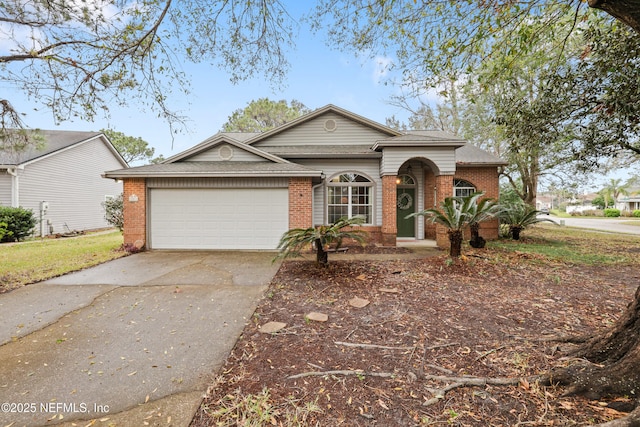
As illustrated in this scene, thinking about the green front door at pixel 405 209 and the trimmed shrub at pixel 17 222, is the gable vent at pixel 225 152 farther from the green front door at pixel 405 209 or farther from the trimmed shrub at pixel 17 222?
the trimmed shrub at pixel 17 222

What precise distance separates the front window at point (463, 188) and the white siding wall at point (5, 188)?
2001 cm

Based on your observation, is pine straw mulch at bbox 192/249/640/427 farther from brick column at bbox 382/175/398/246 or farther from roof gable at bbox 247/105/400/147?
roof gable at bbox 247/105/400/147

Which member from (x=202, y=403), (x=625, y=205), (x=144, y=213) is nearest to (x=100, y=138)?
(x=144, y=213)

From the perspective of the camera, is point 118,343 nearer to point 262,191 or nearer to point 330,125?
point 262,191

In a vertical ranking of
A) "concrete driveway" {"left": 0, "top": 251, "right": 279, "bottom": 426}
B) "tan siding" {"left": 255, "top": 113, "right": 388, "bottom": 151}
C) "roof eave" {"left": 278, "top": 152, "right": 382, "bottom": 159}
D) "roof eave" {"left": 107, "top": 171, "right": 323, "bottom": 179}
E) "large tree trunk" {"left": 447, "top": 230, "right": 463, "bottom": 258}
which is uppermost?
"tan siding" {"left": 255, "top": 113, "right": 388, "bottom": 151}

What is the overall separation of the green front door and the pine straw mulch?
5.02m

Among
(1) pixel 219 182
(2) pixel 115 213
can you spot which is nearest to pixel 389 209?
(1) pixel 219 182

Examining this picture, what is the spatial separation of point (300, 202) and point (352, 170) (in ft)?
8.42

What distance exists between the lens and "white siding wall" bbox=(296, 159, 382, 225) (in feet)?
32.3

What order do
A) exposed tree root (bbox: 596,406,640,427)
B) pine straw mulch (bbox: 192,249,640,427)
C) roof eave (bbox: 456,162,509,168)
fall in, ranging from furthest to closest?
1. roof eave (bbox: 456,162,509,168)
2. pine straw mulch (bbox: 192,249,640,427)
3. exposed tree root (bbox: 596,406,640,427)

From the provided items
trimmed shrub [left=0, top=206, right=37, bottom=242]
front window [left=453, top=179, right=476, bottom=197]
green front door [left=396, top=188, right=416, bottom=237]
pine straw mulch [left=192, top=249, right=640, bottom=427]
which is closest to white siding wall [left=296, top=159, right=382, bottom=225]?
green front door [left=396, top=188, right=416, bottom=237]

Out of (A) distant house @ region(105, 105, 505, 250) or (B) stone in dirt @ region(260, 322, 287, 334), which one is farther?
(A) distant house @ region(105, 105, 505, 250)

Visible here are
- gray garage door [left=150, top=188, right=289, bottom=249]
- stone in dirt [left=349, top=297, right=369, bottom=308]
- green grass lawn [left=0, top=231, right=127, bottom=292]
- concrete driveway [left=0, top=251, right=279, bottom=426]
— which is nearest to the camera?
concrete driveway [left=0, top=251, right=279, bottom=426]

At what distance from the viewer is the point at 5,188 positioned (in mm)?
12289
